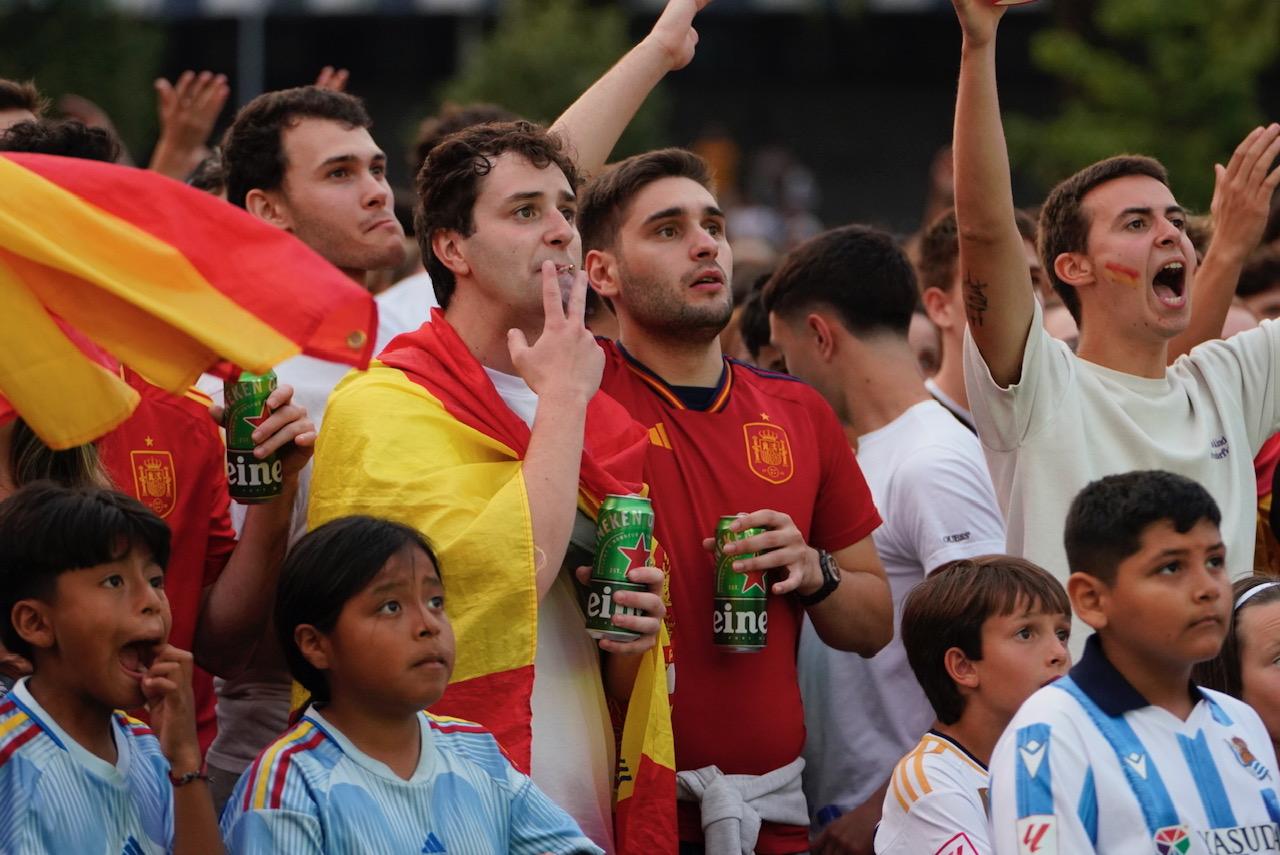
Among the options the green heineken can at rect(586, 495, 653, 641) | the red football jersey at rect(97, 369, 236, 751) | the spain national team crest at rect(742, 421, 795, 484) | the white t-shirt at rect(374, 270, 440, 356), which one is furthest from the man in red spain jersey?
the white t-shirt at rect(374, 270, 440, 356)

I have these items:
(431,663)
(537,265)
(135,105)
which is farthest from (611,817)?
(135,105)

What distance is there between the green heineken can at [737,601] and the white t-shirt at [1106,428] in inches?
37.4

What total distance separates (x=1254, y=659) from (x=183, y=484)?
2.76 metres

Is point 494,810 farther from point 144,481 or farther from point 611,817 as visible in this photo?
point 144,481

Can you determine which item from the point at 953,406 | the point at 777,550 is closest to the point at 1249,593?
the point at 777,550

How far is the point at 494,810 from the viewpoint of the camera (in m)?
3.82

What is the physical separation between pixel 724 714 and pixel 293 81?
25.0m

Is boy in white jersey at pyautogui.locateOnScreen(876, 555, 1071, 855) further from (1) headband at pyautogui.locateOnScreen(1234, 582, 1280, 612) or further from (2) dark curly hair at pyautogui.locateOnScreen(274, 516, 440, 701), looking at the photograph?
(2) dark curly hair at pyautogui.locateOnScreen(274, 516, 440, 701)

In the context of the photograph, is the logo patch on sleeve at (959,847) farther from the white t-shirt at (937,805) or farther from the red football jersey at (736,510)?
the red football jersey at (736,510)

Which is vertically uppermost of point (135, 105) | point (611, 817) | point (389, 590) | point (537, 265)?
point (135, 105)

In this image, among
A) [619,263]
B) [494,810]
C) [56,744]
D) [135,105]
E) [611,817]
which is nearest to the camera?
[56,744]

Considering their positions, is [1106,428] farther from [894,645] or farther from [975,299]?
[894,645]

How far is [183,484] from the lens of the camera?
14.8 feet

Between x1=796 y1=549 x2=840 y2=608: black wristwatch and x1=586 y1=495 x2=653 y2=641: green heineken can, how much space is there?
0.80 m
